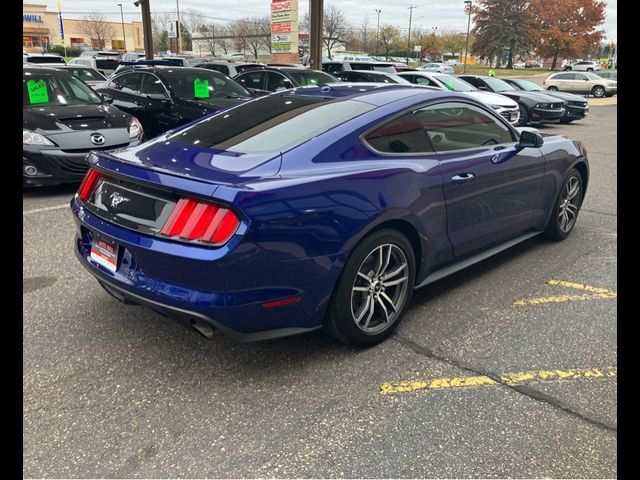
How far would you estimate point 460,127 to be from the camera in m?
4.05

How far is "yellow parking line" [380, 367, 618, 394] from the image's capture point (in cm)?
295

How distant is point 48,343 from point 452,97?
10.6 feet

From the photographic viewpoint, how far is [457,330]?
3598 millimetres

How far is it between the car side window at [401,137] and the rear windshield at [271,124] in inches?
7.2

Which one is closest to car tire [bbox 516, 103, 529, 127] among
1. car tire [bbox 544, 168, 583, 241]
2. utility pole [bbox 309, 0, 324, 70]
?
utility pole [bbox 309, 0, 324, 70]

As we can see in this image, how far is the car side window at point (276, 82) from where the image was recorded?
12.1 meters

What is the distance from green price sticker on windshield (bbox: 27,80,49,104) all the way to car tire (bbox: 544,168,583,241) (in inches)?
272

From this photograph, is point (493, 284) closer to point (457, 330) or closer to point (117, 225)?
point (457, 330)

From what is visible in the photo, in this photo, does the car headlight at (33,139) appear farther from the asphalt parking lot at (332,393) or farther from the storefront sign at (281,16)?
the storefront sign at (281,16)

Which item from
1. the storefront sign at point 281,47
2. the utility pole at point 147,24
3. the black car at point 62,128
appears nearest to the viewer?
the black car at point 62,128

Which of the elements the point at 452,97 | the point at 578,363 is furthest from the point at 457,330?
the point at 452,97

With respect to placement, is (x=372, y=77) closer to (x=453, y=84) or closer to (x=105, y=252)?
(x=453, y=84)

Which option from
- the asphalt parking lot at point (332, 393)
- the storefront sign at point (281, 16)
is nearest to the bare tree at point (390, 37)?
the storefront sign at point (281, 16)

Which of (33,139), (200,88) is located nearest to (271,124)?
(33,139)
